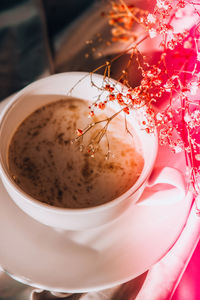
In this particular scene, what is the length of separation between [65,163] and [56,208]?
0.15 meters

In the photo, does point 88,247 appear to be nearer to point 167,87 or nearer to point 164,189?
point 164,189

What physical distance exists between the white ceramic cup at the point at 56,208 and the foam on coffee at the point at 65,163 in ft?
0.09

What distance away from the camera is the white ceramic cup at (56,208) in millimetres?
461

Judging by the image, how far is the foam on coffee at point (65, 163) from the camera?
0.56 meters

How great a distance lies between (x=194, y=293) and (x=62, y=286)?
0.28 metres

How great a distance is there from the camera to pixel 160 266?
2.06 ft

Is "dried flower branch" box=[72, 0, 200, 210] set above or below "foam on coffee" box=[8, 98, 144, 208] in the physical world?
above

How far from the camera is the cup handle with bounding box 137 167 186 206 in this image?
1.60 feet

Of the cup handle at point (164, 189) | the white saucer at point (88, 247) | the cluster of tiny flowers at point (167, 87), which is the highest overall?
the cluster of tiny flowers at point (167, 87)

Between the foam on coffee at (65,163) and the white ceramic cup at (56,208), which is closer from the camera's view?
the white ceramic cup at (56,208)

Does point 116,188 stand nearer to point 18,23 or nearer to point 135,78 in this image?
point 135,78

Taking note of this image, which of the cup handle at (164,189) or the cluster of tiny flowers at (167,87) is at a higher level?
the cluster of tiny flowers at (167,87)

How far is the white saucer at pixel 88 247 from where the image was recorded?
50 centimetres

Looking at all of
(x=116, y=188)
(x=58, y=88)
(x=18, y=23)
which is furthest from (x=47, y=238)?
(x=18, y=23)
